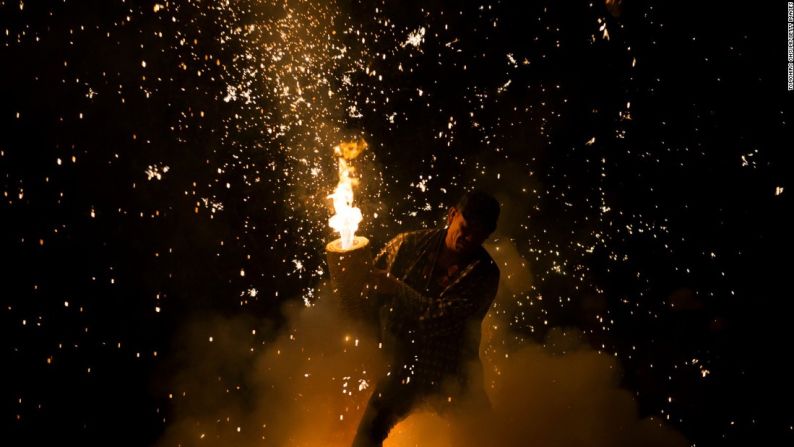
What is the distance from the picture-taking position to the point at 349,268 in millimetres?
2689

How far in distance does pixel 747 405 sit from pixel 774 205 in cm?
236

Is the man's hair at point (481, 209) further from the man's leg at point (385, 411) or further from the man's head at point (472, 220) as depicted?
the man's leg at point (385, 411)

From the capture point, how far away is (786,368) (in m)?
4.74

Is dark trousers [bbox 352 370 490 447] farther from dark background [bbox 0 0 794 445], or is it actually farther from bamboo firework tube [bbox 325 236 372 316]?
dark background [bbox 0 0 794 445]

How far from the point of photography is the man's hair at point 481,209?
2.86 meters

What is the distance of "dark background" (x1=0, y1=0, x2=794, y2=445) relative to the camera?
3.90 meters

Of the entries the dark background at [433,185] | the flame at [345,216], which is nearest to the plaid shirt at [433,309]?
the flame at [345,216]

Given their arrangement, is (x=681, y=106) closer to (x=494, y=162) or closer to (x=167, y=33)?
(x=494, y=162)

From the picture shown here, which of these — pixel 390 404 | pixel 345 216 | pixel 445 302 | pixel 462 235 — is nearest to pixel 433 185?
pixel 462 235

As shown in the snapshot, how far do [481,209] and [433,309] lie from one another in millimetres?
791

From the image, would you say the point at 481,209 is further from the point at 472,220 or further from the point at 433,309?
the point at 433,309

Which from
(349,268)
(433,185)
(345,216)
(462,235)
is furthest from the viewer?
(433,185)

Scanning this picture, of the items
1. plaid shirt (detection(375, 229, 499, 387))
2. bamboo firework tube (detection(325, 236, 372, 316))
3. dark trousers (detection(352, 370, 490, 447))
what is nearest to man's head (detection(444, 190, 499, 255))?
plaid shirt (detection(375, 229, 499, 387))

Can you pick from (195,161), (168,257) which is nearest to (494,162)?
(195,161)
